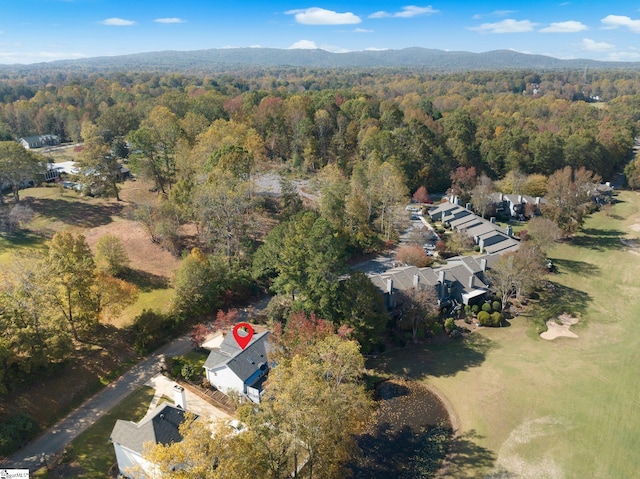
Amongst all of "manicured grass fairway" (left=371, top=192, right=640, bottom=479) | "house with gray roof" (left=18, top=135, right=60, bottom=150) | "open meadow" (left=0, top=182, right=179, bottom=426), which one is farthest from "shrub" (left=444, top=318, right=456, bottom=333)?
"house with gray roof" (left=18, top=135, right=60, bottom=150)

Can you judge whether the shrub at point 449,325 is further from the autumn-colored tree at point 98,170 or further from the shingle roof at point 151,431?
the autumn-colored tree at point 98,170

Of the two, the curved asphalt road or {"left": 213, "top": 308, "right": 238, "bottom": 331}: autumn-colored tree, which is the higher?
{"left": 213, "top": 308, "right": 238, "bottom": 331}: autumn-colored tree

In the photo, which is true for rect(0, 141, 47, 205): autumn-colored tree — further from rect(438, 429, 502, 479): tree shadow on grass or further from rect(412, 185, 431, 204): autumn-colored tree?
rect(438, 429, 502, 479): tree shadow on grass

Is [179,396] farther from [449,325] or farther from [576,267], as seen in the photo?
[576,267]

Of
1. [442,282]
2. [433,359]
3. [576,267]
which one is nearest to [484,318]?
[442,282]

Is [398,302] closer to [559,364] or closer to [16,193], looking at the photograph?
[559,364]

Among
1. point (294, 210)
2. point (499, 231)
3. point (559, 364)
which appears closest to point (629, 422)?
point (559, 364)
